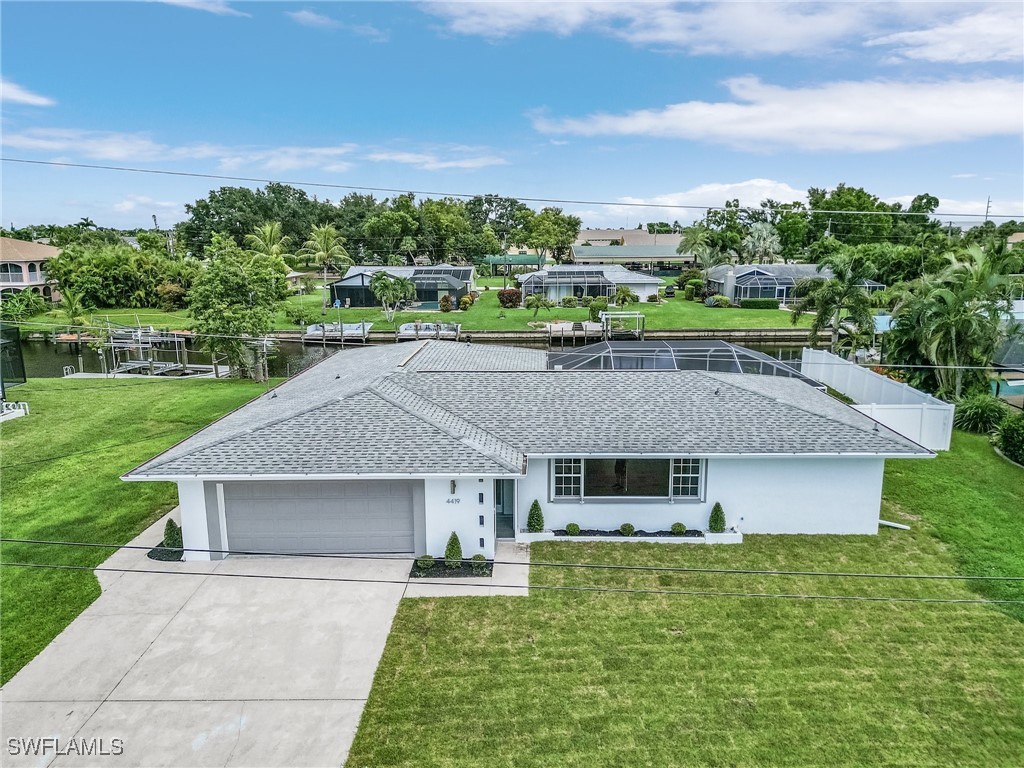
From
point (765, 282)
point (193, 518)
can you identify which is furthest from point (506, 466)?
point (765, 282)

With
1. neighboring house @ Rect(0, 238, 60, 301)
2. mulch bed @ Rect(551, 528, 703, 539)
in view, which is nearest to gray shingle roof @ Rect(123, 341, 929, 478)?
mulch bed @ Rect(551, 528, 703, 539)

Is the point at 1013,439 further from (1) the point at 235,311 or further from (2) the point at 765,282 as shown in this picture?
(2) the point at 765,282

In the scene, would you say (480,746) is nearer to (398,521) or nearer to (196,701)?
(196,701)

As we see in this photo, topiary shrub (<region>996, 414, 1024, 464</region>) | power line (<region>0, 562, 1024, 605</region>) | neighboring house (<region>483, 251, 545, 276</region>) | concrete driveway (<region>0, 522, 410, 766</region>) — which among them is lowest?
concrete driveway (<region>0, 522, 410, 766</region>)

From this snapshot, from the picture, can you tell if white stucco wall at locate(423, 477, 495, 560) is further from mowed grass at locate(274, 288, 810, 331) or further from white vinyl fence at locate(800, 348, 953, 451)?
mowed grass at locate(274, 288, 810, 331)

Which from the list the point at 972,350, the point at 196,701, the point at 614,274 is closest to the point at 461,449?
the point at 196,701

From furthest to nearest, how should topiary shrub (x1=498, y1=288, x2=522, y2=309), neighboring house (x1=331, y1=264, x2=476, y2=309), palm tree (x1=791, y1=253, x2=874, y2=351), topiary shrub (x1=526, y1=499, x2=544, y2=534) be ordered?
1. neighboring house (x1=331, y1=264, x2=476, y2=309)
2. topiary shrub (x1=498, y1=288, x2=522, y2=309)
3. palm tree (x1=791, y1=253, x2=874, y2=351)
4. topiary shrub (x1=526, y1=499, x2=544, y2=534)

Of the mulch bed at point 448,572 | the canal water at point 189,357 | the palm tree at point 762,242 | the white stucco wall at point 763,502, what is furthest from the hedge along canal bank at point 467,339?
the palm tree at point 762,242
